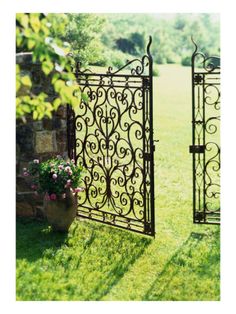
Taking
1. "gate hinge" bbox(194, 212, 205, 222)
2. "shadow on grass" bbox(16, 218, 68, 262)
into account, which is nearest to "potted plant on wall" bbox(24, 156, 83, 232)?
"shadow on grass" bbox(16, 218, 68, 262)

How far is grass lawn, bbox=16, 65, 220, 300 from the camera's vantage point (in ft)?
20.0

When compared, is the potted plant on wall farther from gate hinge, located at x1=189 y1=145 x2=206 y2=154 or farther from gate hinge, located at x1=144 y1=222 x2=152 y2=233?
gate hinge, located at x1=189 y1=145 x2=206 y2=154

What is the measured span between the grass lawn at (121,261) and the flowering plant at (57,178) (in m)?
0.59

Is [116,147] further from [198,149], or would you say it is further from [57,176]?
[198,149]

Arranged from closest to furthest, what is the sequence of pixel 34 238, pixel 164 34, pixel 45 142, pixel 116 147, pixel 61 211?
pixel 61 211 → pixel 34 238 → pixel 116 147 → pixel 45 142 → pixel 164 34

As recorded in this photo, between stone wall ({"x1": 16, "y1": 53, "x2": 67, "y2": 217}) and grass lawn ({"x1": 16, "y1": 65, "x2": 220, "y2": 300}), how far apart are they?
26 cm

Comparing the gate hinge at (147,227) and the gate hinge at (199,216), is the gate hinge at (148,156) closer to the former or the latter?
the gate hinge at (147,227)

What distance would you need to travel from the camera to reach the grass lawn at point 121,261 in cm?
609

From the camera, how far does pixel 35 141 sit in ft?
25.0

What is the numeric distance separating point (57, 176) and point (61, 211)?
44 centimetres

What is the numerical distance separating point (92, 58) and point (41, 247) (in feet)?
28.8

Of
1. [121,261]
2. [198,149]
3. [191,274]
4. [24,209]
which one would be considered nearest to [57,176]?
[24,209]

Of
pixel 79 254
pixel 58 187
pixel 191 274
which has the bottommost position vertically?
pixel 191 274

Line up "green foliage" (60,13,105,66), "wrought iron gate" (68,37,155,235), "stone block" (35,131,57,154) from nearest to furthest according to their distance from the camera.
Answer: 1. "wrought iron gate" (68,37,155,235)
2. "stone block" (35,131,57,154)
3. "green foliage" (60,13,105,66)
